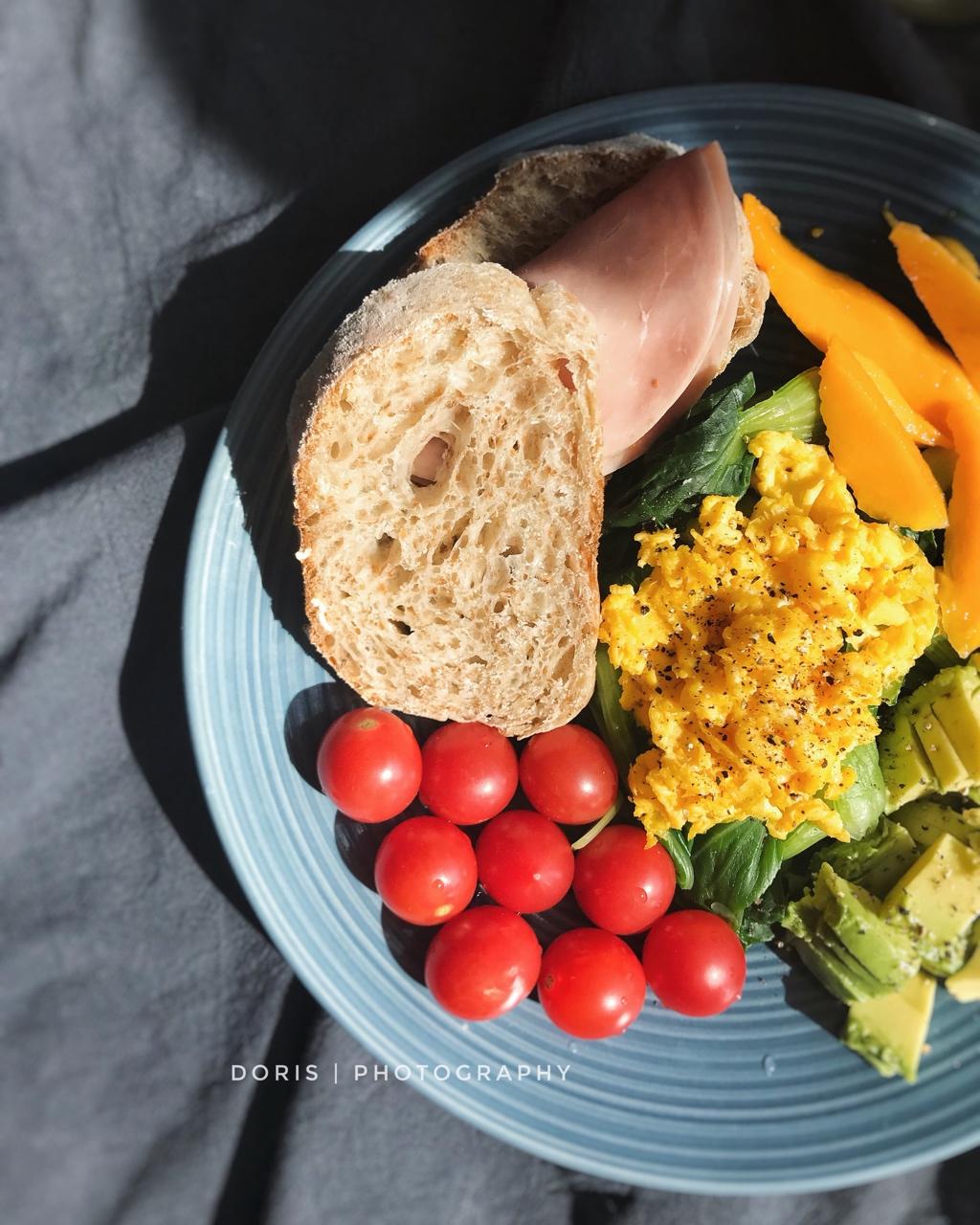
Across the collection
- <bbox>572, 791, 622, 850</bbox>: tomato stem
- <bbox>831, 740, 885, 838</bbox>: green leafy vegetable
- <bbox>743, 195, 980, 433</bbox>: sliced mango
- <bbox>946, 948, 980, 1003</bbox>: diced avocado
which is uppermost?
<bbox>743, 195, 980, 433</bbox>: sliced mango

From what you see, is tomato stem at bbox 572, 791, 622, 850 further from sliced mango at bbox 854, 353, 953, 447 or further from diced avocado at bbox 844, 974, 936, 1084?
sliced mango at bbox 854, 353, 953, 447

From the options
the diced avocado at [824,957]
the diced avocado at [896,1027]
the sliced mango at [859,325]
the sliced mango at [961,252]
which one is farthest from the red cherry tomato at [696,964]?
the sliced mango at [961,252]

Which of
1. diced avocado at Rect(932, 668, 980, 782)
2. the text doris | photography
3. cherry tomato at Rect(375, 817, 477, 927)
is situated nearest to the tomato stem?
the text doris | photography

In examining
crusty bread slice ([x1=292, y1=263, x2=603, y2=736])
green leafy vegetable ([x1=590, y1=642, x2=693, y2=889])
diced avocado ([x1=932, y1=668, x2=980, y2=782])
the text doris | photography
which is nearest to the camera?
crusty bread slice ([x1=292, y1=263, x2=603, y2=736])

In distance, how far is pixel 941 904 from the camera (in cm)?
179

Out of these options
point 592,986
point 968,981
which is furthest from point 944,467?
point 592,986

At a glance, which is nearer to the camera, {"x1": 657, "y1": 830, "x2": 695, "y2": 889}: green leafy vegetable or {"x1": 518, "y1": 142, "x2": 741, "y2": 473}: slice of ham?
{"x1": 518, "y1": 142, "x2": 741, "y2": 473}: slice of ham

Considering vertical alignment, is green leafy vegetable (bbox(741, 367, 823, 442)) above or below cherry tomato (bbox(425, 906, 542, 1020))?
above

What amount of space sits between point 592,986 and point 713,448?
1046 mm

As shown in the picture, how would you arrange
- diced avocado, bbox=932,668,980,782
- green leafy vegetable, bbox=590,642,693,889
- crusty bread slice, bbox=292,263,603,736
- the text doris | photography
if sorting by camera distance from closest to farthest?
crusty bread slice, bbox=292,263,603,736 < the text doris | photography < diced avocado, bbox=932,668,980,782 < green leafy vegetable, bbox=590,642,693,889

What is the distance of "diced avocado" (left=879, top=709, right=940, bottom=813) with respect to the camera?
185 cm

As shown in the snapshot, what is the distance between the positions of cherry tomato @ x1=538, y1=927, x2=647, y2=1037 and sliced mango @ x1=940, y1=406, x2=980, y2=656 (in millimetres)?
895

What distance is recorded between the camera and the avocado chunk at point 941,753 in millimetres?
1804

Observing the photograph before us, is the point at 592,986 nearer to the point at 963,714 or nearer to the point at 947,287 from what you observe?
the point at 963,714
